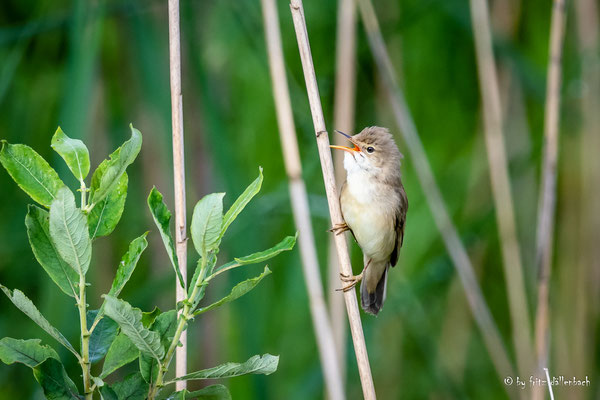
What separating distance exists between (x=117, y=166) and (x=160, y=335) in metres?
0.21

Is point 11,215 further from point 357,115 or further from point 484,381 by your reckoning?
point 484,381

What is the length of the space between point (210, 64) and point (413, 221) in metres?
1.29

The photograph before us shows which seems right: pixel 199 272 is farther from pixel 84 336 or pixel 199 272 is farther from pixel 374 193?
pixel 374 193

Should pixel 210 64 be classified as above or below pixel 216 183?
above

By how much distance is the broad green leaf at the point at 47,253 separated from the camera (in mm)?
790

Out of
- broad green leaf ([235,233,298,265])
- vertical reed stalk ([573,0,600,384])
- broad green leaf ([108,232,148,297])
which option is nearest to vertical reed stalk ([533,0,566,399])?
vertical reed stalk ([573,0,600,384])

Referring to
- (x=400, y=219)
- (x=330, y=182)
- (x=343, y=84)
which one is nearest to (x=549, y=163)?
(x=400, y=219)

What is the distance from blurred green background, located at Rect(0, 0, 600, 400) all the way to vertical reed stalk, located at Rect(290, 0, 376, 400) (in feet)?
2.38

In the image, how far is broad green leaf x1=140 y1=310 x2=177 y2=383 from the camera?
0.80 metres

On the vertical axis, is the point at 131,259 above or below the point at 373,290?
above

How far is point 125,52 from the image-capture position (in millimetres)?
2994

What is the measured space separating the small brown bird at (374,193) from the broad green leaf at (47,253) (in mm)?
1542

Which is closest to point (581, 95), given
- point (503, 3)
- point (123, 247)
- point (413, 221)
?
point (503, 3)

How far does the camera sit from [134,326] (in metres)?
0.74
